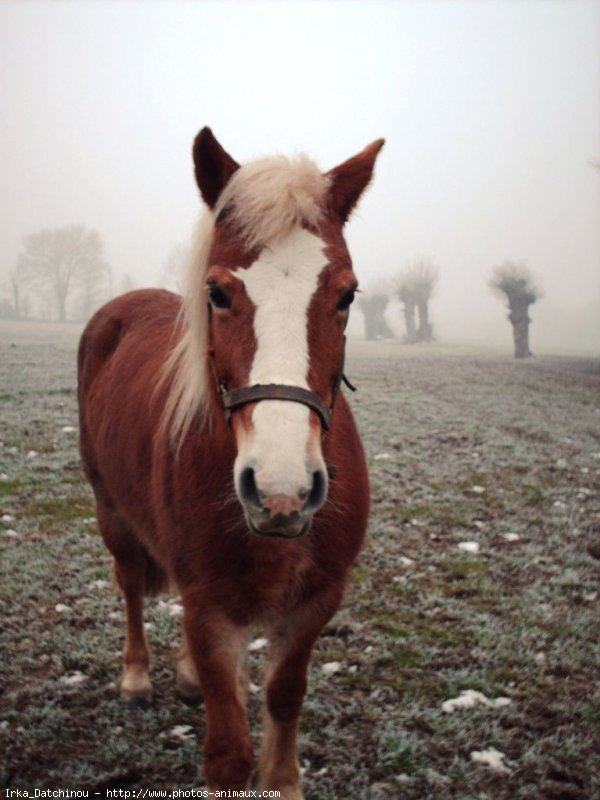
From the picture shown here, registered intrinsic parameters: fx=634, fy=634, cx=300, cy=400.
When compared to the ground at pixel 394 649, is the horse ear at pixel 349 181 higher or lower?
higher

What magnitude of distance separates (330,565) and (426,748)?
109 cm

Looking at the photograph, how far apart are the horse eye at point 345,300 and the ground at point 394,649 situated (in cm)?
186

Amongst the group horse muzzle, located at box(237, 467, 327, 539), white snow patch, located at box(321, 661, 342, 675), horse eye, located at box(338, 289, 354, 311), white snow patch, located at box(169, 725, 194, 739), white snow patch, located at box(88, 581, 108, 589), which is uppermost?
horse eye, located at box(338, 289, 354, 311)

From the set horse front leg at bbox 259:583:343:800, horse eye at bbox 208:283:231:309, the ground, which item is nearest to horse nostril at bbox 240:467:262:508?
horse eye at bbox 208:283:231:309

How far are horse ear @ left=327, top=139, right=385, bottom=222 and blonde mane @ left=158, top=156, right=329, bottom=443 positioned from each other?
0.16 ft

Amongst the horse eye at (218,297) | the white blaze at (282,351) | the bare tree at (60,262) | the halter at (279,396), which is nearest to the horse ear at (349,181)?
the white blaze at (282,351)

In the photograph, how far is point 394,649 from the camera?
135 inches

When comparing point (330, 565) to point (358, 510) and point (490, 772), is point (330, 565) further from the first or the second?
point (490, 772)

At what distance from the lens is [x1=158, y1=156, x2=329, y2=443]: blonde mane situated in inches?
73.0

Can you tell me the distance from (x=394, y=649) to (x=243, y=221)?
253 centimetres

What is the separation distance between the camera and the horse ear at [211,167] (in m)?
2.02

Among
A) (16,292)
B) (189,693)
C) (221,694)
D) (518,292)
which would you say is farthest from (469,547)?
(518,292)

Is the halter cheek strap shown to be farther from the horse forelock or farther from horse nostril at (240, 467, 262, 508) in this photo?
the horse forelock

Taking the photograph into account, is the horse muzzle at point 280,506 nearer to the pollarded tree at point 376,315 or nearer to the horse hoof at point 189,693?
the horse hoof at point 189,693
